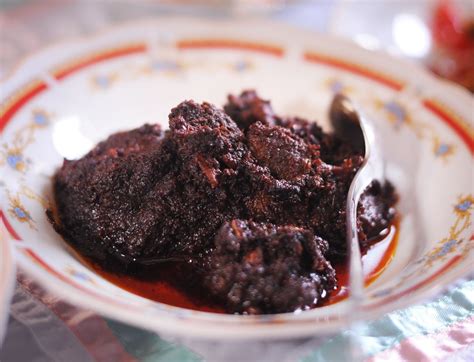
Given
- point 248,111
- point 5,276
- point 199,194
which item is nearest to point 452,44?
point 248,111

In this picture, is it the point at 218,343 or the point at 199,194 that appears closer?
the point at 218,343

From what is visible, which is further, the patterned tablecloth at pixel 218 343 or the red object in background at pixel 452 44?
the red object in background at pixel 452 44

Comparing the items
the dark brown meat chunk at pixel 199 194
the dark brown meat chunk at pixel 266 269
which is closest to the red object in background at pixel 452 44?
the dark brown meat chunk at pixel 199 194

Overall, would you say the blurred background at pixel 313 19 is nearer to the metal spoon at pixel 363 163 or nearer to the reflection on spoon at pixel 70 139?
the metal spoon at pixel 363 163

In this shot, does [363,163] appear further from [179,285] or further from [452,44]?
[452,44]

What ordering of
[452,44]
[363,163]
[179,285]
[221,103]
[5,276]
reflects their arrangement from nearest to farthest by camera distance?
[5,276] → [179,285] → [363,163] → [221,103] → [452,44]

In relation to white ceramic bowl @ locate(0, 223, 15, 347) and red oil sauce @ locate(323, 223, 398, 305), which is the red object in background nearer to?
red oil sauce @ locate(323, 223, 398, 305)

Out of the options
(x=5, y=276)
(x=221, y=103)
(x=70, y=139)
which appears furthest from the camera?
(x=221, y=103)

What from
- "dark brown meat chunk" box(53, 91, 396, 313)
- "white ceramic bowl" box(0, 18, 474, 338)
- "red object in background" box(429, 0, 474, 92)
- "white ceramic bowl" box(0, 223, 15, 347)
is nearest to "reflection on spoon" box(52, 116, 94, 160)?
"white ceramic bowl" box(0, 18, 474, 338)
